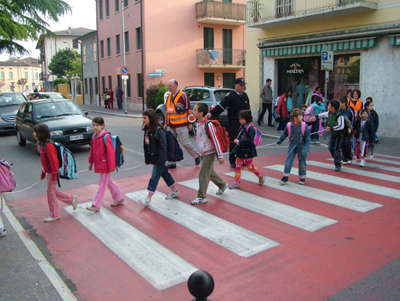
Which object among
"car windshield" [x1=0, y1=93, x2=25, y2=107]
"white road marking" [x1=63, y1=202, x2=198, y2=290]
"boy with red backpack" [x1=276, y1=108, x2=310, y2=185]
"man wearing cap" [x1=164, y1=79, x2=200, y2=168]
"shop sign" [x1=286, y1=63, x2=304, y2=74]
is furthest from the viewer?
"car windshield" [x1=0, y1=93, x2=25, y2=107]

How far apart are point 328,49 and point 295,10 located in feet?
8.03

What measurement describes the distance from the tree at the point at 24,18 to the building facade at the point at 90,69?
1703 cm

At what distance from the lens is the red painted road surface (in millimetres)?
3834

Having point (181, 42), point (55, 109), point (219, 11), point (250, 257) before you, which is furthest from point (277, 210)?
point (219, 11)

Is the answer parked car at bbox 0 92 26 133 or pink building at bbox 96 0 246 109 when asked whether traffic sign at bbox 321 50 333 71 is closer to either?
parked car at bbox 0 92 26 133

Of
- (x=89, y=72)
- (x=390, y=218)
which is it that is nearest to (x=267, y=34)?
(x=390, y=218)

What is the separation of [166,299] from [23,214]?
11.9ft

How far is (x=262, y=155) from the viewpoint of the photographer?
36.0ft

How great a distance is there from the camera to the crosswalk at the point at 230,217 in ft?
14.8

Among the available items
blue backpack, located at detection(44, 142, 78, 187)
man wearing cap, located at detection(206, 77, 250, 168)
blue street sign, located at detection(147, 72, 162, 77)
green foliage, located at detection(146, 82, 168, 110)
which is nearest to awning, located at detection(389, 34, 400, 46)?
man wearing cap, located at detection(206, 77, 250, 168)

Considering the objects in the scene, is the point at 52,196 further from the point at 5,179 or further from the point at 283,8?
the point at 283,8

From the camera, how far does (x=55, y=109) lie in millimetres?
12648

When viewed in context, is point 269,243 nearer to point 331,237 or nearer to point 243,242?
point 243,242

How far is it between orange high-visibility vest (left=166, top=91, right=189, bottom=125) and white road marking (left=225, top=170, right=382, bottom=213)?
206cm
